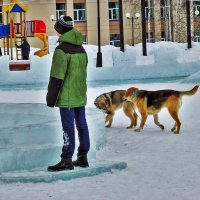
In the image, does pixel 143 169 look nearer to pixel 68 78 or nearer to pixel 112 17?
pixel 68 78

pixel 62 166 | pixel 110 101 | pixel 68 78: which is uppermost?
pixel 68 78

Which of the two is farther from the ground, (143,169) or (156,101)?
(156,101)

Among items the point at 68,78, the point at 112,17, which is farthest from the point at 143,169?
the point at 112,17

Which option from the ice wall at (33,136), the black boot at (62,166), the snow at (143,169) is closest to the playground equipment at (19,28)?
the snow at (143,169)

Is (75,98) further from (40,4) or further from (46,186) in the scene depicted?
(40,4)

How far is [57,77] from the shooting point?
20.6ft

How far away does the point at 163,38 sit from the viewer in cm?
4456

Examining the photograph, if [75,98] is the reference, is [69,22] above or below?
above

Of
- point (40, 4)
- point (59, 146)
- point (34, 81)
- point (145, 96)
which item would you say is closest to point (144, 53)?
point (34, 81)

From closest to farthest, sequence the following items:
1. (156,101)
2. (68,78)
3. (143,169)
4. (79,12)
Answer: (68,78) → (143,169) → (156,101) → (79,12)

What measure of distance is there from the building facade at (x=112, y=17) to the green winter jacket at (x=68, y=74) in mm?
34373

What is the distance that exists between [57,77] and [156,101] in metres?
4.10

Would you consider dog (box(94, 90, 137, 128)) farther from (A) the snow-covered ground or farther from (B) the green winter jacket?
(B) the green winter jacket

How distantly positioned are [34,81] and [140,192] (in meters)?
22.0
